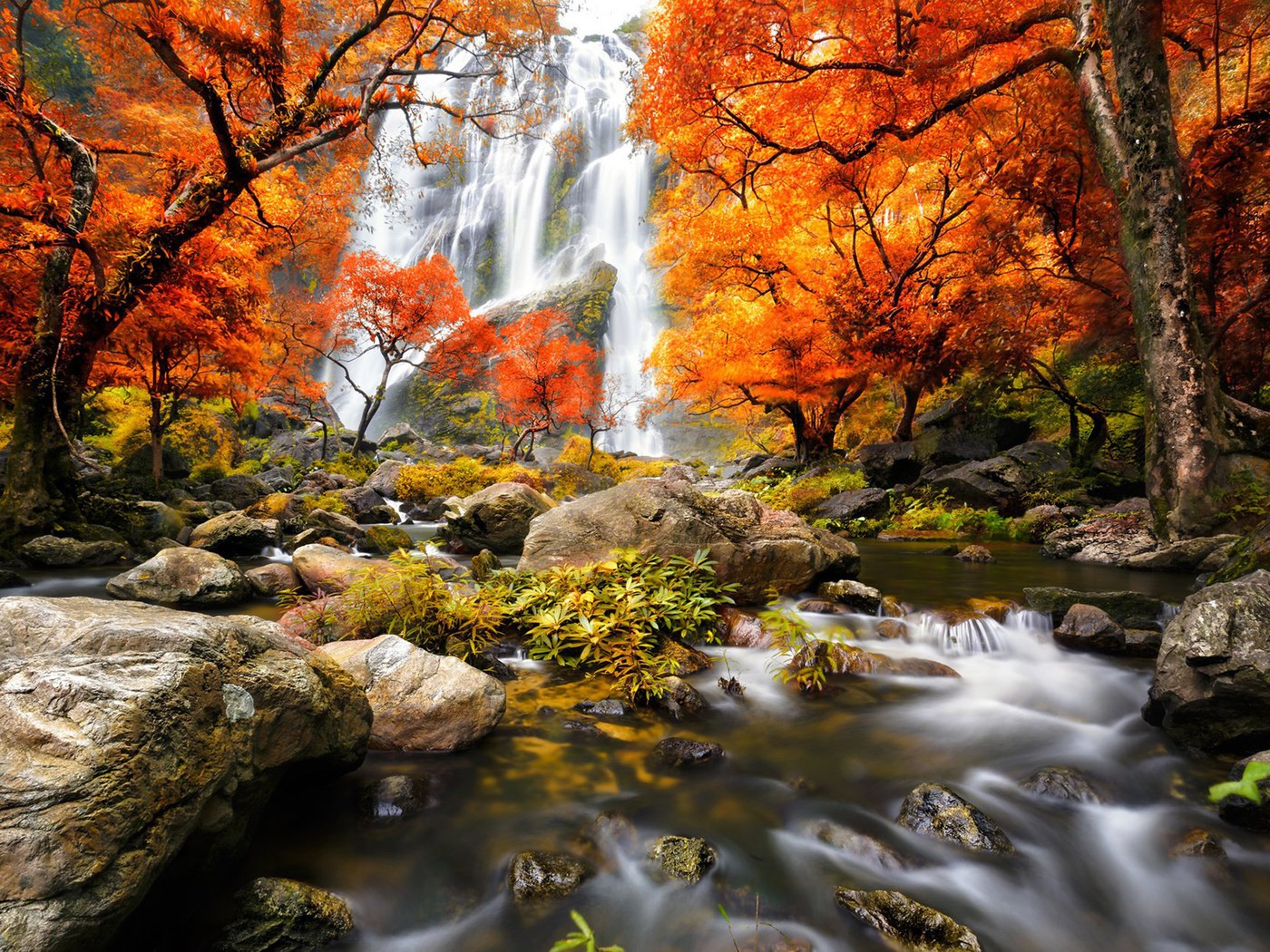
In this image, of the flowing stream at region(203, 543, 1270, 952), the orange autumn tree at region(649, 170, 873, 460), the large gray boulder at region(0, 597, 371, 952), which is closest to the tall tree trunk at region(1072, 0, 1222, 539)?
the flowing stream at region(203, 543, 1270, 952)

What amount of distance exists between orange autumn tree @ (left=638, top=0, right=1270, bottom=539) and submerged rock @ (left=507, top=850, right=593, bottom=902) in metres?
7.92

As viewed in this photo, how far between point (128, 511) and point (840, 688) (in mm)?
11415

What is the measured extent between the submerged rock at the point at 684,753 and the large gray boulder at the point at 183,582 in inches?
217

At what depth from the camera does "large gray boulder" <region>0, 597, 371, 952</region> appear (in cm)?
140

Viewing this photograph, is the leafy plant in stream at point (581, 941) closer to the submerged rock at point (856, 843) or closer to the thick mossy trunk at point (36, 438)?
the submerged rock at point (856, 843)

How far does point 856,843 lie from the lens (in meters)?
2.74

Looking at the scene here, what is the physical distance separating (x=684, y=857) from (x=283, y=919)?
1640 millimetres

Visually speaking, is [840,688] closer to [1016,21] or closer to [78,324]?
[1016,21]

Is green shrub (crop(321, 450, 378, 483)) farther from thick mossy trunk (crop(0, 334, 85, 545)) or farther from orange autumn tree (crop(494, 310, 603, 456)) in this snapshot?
thick mossy trunk (crop(0, 334, 85, 545))

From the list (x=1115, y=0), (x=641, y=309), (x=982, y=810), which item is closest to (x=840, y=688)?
(x=982, y=810)

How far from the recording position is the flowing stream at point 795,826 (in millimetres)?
2311

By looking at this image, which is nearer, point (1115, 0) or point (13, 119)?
point (1115, 0)

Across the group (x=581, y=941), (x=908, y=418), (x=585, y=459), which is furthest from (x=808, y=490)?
(x=581, y=941)

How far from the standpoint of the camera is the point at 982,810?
3.03 meters
